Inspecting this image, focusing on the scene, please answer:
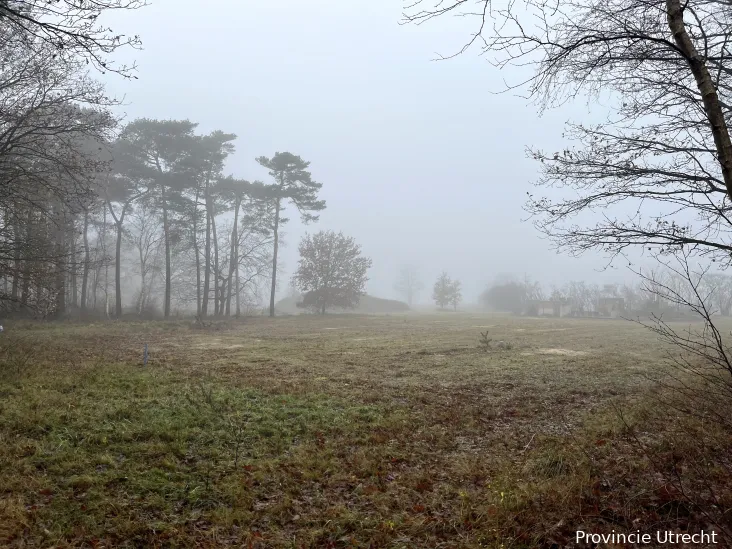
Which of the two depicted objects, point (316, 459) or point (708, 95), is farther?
point (316, 459)

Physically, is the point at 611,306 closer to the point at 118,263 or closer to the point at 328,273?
the point at 328,273

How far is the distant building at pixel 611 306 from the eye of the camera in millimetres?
62181

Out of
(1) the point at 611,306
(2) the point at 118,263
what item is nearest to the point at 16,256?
(2) the point at 118,263

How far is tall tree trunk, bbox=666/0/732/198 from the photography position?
12.1 feet

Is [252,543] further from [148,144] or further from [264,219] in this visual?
[264,219]

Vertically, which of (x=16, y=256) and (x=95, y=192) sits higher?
(x=95, y=192)

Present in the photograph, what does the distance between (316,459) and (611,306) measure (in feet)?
228

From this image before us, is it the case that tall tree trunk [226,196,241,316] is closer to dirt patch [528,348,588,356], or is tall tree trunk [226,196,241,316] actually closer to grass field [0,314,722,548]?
grass field [0,314,722,548]

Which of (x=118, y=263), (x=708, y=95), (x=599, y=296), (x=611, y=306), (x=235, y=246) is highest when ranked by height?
(x=235, y=246)

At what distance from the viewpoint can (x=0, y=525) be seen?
3662 millimetres

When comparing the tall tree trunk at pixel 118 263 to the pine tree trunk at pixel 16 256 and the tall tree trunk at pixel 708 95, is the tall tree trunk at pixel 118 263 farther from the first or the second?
Result: the tall tree trunk at pixel 708 95

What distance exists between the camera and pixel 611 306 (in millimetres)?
63938

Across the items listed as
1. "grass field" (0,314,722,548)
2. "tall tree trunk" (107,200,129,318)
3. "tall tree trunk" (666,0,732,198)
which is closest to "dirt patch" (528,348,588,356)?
"grass field" (0,314,722,548)

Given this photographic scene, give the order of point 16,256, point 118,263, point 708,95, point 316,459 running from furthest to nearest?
point 118,263
point 16,256
point 316,459
point 708,95
